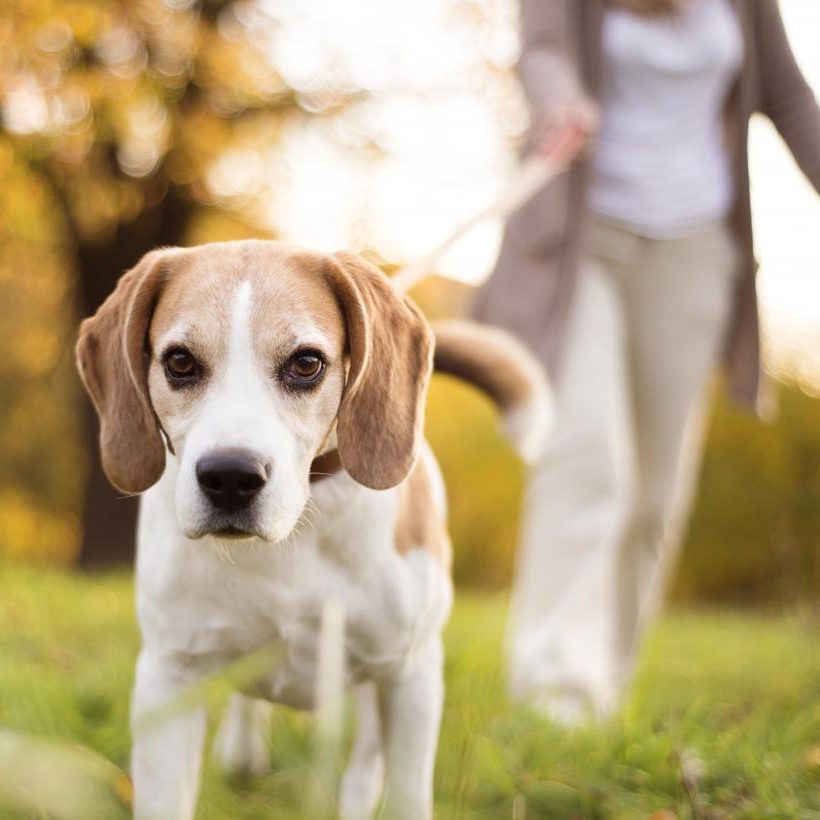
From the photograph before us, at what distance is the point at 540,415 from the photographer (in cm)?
299

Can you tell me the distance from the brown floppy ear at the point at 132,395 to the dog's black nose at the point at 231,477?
30cm

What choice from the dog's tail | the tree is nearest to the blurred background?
the tree

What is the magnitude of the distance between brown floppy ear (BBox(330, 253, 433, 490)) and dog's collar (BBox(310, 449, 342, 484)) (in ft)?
0.43

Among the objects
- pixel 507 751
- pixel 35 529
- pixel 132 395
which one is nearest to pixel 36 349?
pixel 35 529

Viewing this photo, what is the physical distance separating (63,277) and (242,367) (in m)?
10.4

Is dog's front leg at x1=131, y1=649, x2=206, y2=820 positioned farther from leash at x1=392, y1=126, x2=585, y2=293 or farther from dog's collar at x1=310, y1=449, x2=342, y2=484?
leash at x1=392, y1=126, x2=585, y2=293

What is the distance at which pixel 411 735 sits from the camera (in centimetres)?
233

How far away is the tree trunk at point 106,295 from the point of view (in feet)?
32.1

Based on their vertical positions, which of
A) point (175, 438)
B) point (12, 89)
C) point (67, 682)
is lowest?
point (12, 89)

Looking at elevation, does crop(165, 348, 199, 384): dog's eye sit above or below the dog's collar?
above

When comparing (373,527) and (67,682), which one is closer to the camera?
(373,527)

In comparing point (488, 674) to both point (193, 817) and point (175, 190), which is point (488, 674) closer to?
point (193, 817)

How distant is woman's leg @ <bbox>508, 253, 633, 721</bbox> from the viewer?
12.3 feet

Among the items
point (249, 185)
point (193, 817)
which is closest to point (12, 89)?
point (249, 185)
